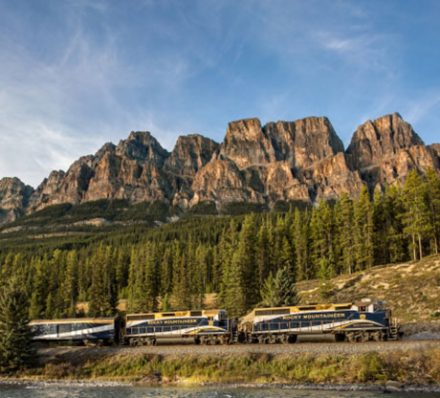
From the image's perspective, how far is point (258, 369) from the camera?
38844mm

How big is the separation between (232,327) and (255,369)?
10.7 metres

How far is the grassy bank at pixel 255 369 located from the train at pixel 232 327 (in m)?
6.77

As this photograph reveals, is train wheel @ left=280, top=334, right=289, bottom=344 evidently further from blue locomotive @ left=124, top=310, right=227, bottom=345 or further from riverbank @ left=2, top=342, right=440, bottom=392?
riverbank @ left=2, top=342, right=440, bottom=392

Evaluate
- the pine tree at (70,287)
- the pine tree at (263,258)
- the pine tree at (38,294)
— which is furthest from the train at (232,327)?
the pine tree at (70,287)

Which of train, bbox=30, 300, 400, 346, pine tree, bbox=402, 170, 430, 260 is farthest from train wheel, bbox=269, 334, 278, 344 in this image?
pine tree, bbox=402, 170, 430, 260

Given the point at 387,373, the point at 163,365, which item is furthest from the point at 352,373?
the point at 163,365

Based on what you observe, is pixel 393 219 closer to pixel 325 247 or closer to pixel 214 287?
pixel 325 247

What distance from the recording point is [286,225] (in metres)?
105

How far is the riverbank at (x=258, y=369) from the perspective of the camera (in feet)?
114

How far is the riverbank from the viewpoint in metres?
34.7

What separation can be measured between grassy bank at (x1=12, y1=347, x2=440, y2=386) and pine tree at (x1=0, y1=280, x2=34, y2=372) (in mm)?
1599

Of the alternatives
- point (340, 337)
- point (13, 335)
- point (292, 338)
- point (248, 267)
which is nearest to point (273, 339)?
point (292, 338)

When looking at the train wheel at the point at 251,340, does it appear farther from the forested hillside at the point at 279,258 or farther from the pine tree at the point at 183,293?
the pine tree at the point at 183,293

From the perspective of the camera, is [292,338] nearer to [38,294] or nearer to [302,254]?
[302,254]
